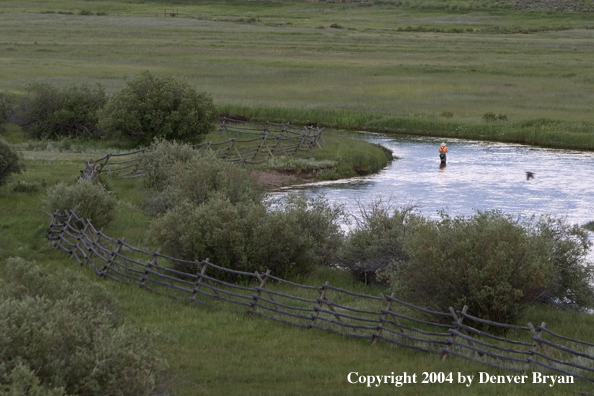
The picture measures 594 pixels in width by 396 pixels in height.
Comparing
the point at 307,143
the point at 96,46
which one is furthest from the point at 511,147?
the point at 96,46

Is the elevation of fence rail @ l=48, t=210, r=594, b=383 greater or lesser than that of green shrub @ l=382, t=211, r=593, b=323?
lesser

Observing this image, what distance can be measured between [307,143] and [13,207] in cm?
1529

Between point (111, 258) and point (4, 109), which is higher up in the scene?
point (111, 258)

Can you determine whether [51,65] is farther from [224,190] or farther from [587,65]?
[224,190]

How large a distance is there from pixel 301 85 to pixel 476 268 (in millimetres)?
41466

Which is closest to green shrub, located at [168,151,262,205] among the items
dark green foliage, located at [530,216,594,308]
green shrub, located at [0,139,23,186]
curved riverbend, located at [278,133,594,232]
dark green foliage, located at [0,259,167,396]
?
curved riverbend, located at [278,133,594,232]

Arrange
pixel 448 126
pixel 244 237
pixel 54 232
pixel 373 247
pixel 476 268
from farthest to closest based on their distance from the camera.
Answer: pixel 448 126 → pixel 54 232 → pixel 373 247 → pixel 244 237 → pixel 476 268

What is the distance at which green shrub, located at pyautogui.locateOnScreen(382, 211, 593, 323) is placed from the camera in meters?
12.8

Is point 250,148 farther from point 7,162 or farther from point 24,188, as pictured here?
point 7,162

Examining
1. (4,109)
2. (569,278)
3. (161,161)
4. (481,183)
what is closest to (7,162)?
(161,161)

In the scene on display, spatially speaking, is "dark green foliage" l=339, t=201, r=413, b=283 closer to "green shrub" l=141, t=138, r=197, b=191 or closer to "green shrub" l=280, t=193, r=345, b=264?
"green shrub" l=280, t=193, r=345, b=264

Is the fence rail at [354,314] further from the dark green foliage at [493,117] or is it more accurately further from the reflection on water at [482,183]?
the dark green foliage at [493,117]

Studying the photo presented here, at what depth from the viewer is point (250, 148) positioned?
33.5m

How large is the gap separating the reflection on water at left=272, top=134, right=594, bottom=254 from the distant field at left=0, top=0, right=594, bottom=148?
11.4 ft
